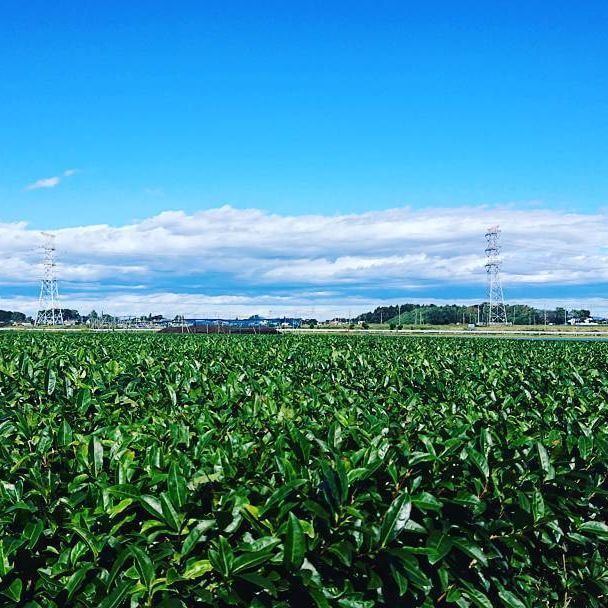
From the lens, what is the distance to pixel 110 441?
13.3 feet

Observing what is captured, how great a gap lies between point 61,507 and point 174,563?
75 centimetres

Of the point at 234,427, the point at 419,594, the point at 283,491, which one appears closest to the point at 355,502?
the point at 283,491

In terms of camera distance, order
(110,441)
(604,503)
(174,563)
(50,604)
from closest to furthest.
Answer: (50,604)
(174,563)
(110,441)
(604,503)

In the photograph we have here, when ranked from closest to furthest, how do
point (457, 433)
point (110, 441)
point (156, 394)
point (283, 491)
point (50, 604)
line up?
point (50, 604), point (283, 491), point (110, 441), point (457, 433), point (156, 394)

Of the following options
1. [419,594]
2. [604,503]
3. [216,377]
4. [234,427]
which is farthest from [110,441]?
[216,377]

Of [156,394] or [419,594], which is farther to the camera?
[156,394]

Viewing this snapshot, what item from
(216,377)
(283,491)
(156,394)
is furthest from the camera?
(216,377)

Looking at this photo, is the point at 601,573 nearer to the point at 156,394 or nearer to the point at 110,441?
the point at 110,441

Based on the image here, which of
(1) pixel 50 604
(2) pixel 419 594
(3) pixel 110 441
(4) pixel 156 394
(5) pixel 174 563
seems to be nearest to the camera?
(1) pixel 50 604

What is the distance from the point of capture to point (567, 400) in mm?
6926

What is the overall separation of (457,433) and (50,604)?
9.22ft

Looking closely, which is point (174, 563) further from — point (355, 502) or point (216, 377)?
point (216, 377)

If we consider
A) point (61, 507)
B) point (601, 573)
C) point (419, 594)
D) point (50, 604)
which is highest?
point (61, 507)

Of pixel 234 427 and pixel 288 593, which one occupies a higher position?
pixel 234 427
